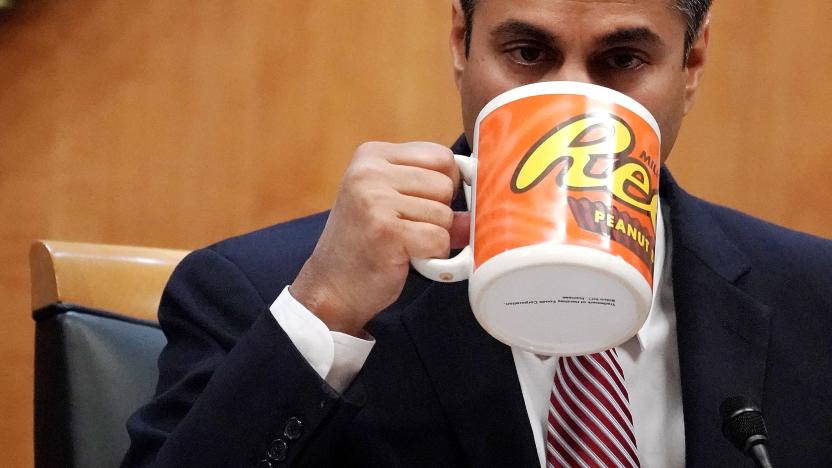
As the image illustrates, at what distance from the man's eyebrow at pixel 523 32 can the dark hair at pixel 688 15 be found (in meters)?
0.06

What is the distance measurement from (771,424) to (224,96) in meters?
0.88

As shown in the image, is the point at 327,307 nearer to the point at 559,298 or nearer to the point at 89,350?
the point at 559,298

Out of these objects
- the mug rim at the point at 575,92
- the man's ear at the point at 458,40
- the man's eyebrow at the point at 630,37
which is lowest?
the man's ear at the point at 458,40

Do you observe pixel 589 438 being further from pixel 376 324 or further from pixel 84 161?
pixel 84 161

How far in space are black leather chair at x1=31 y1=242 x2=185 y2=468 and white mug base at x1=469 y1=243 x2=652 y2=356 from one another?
1.49 feet

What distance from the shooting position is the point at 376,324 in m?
0.96

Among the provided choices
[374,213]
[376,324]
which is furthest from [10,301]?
[374,213]

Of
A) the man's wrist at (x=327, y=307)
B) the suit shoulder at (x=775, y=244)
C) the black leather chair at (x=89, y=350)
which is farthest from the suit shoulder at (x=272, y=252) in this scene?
the suit shoulder at (x=775, y=244)

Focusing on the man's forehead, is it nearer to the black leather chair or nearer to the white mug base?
the white mug base

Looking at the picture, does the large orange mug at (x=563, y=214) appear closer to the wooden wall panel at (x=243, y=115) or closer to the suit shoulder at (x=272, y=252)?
the suit shoulder at (x=272, y=252)

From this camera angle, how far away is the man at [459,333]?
783 millimetres

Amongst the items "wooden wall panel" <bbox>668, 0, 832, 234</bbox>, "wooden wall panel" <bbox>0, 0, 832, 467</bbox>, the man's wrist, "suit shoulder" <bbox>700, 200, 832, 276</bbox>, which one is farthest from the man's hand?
"wooden wall panel" <bbox>668, 0, 832, 234</bbox>

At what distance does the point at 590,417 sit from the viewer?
892mm

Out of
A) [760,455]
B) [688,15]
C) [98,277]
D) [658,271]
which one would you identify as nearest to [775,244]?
[658,271]
